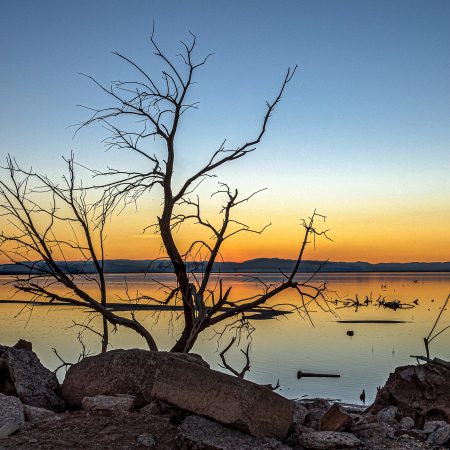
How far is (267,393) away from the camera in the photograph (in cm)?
563

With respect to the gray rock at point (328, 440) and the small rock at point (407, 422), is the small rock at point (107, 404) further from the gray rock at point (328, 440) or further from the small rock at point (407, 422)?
the small rock at point (407, 422)

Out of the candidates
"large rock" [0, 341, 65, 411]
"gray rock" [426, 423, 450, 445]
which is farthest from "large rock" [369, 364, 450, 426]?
"large rock" [0, 341, 65, 411]

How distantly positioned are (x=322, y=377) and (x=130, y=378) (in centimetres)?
1439

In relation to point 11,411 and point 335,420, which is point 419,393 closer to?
point 335,420

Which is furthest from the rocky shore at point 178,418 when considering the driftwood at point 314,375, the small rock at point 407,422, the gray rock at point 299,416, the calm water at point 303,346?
the driftwood at point 314,375

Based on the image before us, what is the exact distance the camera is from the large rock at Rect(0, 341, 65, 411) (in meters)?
6.78

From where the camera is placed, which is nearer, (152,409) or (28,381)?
(152,409)

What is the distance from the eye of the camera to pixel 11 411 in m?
5.81

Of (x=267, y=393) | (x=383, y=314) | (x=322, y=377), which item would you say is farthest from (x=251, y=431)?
(x=383, y=314)

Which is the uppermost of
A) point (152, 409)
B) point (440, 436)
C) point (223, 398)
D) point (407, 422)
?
point (223, 398)

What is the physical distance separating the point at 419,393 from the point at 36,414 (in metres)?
4.85

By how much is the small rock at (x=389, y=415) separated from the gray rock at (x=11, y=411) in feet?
12.6

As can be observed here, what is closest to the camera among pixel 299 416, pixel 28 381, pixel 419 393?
pixel 299 416

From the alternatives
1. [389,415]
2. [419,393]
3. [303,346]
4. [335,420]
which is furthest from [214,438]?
[303,346]
